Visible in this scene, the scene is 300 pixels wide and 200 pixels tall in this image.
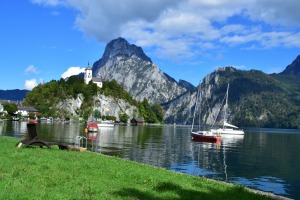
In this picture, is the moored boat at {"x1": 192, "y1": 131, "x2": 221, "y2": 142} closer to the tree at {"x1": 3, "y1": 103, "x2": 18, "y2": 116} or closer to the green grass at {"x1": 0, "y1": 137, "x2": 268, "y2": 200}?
the green grass at {"x1": 0, "y1": 137, "x2": 268, "y2": 200}

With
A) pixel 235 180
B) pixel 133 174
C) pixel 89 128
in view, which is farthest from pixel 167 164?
pixel 89 128

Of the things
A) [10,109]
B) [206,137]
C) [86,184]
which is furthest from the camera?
[10,109]

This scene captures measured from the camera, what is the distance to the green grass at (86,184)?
12336 mm

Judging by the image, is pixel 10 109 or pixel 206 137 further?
pixel 10 109

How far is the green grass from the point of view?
12.3 metres

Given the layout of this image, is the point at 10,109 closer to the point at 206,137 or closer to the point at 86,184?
the point at 206,137

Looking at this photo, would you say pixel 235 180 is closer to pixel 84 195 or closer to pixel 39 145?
pixel 39 145

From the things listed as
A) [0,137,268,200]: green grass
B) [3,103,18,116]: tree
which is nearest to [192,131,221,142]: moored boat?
[0,137,268,200]: green grass

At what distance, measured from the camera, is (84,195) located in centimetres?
1230

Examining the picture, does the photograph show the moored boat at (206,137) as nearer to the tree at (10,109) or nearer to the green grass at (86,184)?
the green grass at (86,184)

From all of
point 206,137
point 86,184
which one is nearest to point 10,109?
point 206,137

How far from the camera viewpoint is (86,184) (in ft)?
46.3

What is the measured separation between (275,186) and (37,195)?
2467cm

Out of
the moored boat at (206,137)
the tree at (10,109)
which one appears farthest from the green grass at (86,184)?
the tree at (10,109)
